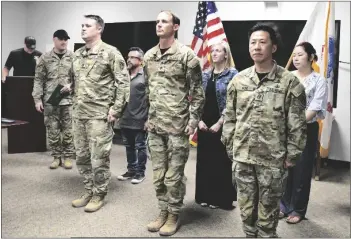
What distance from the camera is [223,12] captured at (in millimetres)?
5254

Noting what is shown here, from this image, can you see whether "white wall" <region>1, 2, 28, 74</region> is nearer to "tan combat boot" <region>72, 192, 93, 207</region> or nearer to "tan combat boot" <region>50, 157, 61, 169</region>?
"tan combat boot" <region>50, 157, 61, 169</region>

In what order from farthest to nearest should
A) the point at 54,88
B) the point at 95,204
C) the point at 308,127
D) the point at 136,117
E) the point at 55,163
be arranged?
the point at 55,163 → the point at 54,88 → the point at 136,117 → the point at 95,204 → the point at 308,127

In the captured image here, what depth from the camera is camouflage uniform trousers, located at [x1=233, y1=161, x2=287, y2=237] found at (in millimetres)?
1931

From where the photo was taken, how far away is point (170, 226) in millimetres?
2533

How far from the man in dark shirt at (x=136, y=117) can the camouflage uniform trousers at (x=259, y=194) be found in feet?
5.98

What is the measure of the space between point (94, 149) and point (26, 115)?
7.87ft

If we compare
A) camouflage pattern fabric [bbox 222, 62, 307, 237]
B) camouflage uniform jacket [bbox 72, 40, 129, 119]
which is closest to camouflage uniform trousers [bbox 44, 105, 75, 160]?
camouflage uniform jacket [bbox 72, 40, 129, 119]

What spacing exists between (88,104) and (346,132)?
3290 millimetres

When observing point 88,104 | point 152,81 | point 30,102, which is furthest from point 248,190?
point 30,102

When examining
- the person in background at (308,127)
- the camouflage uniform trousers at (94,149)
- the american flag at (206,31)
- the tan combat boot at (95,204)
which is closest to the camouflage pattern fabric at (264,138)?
the person in background at (308,127)

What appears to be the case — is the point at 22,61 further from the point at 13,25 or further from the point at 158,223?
the point at 158,223

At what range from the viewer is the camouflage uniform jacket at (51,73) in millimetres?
4043

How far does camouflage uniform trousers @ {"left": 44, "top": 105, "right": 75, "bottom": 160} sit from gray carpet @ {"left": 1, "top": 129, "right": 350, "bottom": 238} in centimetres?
31

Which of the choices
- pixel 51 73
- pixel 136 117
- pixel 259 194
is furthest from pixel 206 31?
pixel 259 194
